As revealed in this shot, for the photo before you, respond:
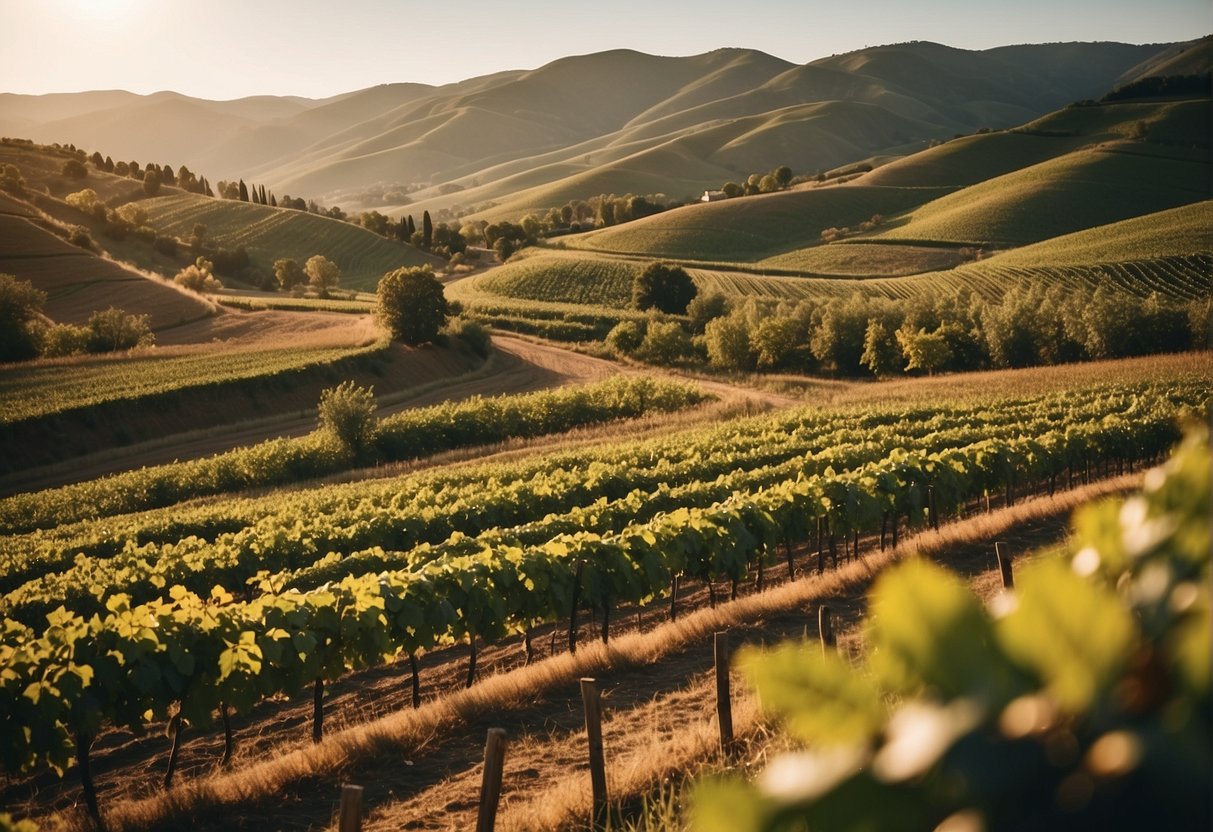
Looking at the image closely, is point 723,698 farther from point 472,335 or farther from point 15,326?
point 15,326

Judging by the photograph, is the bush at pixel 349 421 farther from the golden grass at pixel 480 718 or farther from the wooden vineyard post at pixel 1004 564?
the wooden vineyard post at pixel 1004 564

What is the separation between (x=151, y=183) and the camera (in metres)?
124

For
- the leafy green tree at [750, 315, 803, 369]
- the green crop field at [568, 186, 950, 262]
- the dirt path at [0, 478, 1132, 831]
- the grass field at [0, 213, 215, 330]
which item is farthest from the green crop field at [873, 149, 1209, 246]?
the dirt path at [0, 478, 1132, 831]

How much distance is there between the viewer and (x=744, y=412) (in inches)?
1636

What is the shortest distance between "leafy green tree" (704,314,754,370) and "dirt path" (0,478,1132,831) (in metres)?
41.0

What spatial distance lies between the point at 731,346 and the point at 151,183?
10428 cm

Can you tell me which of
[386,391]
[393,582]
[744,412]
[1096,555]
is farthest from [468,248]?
[1096,555]

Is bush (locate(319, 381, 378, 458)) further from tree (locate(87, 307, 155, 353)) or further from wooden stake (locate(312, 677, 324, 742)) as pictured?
tree (locate(87, 307, 155, 353))

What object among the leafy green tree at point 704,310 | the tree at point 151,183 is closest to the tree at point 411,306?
the leafy green tree at point 704,310

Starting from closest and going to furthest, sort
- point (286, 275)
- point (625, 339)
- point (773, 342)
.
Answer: point (773, 342), point (625, 339), point (286, 275)

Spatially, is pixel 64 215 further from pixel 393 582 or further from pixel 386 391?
pixel 393 582

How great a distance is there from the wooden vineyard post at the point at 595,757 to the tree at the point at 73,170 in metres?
133

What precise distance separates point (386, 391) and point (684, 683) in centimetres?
4012

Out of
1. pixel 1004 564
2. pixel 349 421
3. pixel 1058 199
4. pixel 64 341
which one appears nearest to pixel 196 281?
pixel 64 341
